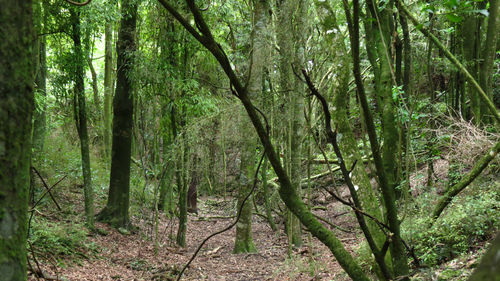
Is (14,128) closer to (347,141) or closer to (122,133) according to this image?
(347,141)

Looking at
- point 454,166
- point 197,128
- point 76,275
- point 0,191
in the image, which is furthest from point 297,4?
point 0,191

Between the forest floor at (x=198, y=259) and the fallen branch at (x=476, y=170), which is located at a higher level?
the fallen branch at (x=476, y=170)

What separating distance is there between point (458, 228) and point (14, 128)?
18.9ft

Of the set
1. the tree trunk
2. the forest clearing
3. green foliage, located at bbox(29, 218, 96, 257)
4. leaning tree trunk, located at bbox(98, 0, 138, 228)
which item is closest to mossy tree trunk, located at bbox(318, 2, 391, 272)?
the forest clearing

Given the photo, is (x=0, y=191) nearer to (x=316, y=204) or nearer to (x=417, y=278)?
(x=417, y=278)

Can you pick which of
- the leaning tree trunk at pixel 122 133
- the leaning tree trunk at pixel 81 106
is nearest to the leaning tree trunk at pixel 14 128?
the leaning tree trunk at pixel 81 106

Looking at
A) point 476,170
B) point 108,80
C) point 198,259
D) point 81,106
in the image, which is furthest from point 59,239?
point 108,80

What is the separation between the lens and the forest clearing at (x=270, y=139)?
243 centimetres

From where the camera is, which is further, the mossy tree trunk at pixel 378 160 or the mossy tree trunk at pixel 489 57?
the mossy tree trunk at pixel 489 57

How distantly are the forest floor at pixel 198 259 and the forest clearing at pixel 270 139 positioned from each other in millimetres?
60

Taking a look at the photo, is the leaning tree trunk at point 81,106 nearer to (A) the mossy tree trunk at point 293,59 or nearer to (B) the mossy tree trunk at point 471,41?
(A) the mossy tree trunk at point 293,59

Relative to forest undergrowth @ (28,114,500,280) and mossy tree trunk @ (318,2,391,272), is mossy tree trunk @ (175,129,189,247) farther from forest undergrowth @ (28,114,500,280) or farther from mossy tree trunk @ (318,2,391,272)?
mossy tree trunk @ (318,2,391,272)

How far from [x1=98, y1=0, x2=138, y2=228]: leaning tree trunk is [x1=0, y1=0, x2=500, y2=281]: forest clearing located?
0.12 feet

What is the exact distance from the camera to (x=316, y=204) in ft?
42.4
